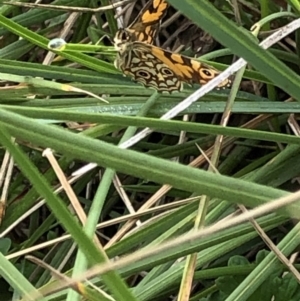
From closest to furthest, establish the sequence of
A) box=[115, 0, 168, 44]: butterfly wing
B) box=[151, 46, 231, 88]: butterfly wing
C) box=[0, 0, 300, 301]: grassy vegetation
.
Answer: box=[0, 0, 300, 301]: grassy vegetation < box=[151, 46, 231, 88]: butterfly wing < box=[115, 0, 168, 44]: butterfly wing

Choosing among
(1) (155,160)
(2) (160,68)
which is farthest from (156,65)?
(1) (155,160)

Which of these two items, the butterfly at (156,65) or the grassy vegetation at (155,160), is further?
the butterfly at (156,65)

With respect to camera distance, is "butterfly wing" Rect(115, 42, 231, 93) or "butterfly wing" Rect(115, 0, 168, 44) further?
"butterfly wing" Rect(115, 0, 168, 44)

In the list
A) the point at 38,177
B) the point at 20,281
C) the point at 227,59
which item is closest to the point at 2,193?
the point at 227,59

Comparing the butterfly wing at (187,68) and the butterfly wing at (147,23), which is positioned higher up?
the butterfly wing at (147,23)

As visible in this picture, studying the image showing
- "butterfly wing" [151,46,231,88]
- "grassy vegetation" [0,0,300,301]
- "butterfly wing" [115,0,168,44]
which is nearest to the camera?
"grassy vegetation" [0,0,300,301]

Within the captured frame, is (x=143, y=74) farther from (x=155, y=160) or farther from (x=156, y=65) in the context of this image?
(x=155, y=160)

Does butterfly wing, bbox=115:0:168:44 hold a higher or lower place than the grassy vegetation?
higher
